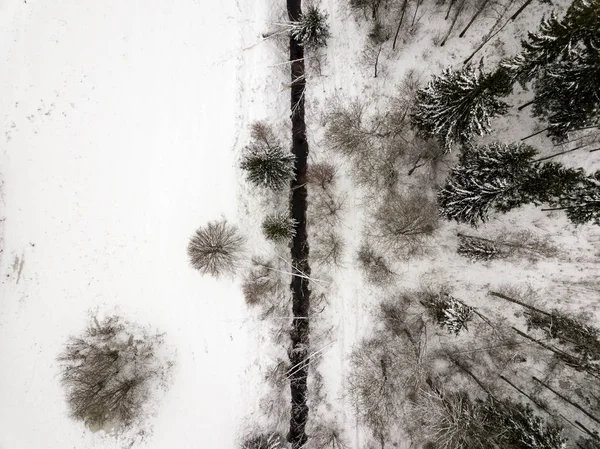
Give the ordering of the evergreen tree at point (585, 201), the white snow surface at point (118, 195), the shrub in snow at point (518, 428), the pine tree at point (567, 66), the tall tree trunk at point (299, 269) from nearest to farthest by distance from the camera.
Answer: the pine tree at point (567, 66), the evergreen tree at point (585, 201), the shrub in snow at point (518, 428), the white snow surface at point (118, 195), the tall tree trunk at point (299, 269)

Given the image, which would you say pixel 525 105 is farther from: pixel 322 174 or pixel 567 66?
pixel 322 174

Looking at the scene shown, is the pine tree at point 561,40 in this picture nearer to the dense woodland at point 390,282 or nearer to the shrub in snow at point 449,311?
the dense woodland at point 390,282

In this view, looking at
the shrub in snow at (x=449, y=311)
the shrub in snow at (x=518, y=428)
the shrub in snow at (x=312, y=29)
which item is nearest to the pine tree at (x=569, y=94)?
the shrub in snow at (x=449, y=311)

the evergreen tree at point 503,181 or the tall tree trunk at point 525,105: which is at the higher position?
the tall tree trunk at point 525,105

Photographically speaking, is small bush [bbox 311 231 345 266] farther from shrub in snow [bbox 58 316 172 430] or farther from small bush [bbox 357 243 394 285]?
shrub in snow [bbox 58 316 172 430]

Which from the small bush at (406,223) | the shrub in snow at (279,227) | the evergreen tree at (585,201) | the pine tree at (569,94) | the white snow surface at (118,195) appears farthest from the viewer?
the white snow surface at (118,195)

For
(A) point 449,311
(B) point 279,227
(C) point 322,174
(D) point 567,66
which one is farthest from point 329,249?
(D) point 567,66
